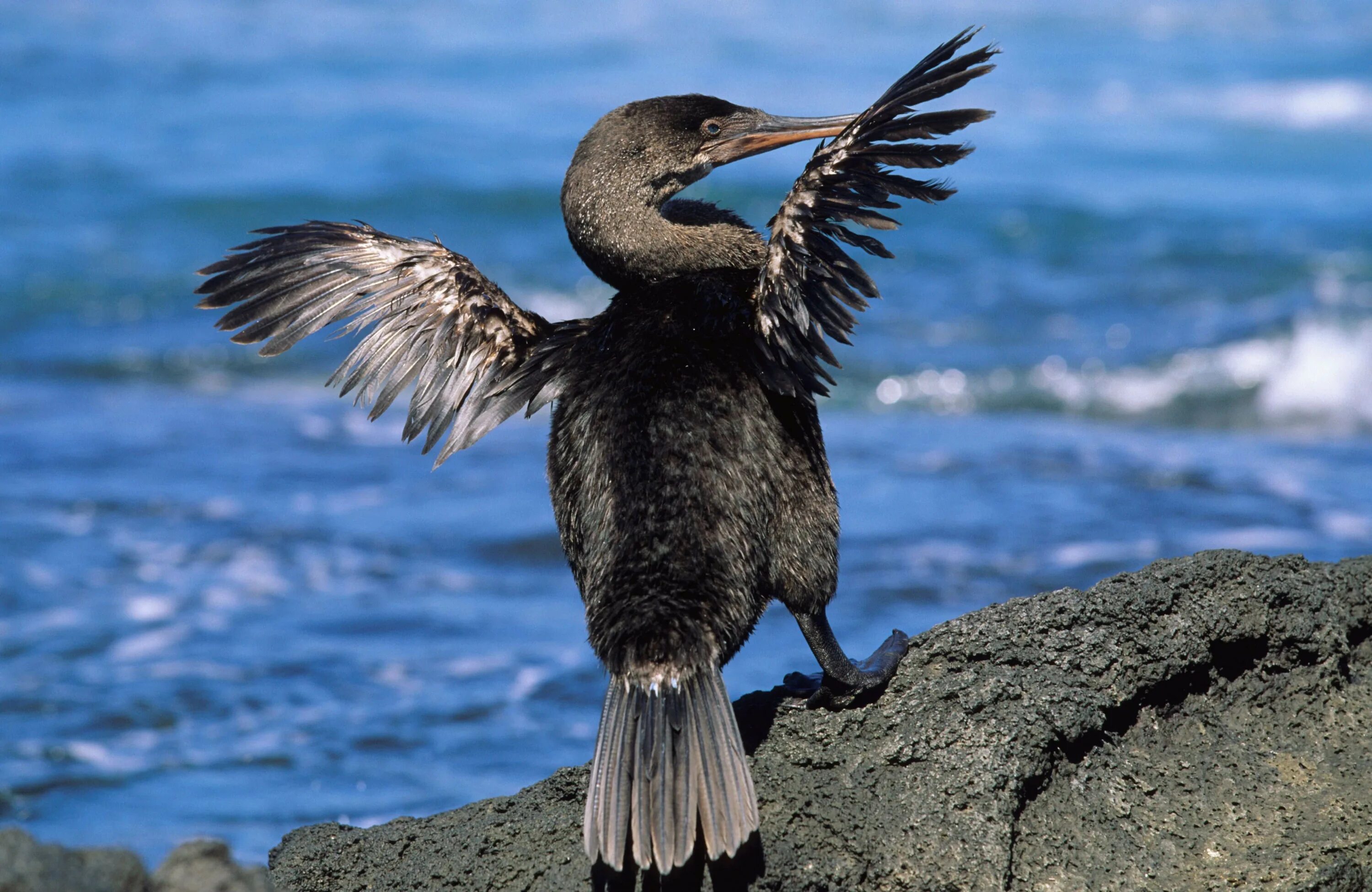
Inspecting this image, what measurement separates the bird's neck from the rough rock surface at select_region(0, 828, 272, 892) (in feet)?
7.07

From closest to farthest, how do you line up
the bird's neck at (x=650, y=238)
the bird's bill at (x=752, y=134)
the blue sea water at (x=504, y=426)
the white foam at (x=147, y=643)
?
the bird's neck at (x=650, y=238), the bird's bill at (x=752, y=134), the blue sea water at (x=504, y=426), the white foam at (x=147, y=643)

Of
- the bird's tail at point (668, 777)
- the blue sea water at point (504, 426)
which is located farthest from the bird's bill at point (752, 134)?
the blue sea water at point (504, 426)

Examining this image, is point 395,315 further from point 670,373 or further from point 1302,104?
point 1302,104

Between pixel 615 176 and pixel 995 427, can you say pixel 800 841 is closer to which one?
pixel 615 176

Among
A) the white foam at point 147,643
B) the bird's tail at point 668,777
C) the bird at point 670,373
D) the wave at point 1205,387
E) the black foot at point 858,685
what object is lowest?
the bird's tail at point 668,777

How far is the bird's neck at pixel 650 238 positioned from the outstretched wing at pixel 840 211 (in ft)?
1.34

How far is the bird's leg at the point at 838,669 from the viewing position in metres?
3.49

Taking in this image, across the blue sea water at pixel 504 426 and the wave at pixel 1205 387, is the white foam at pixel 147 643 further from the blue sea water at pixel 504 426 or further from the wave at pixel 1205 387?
the wave at pixel 1205 387

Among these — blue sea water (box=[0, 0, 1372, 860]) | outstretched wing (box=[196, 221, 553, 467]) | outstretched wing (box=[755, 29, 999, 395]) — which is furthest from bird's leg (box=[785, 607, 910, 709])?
blue sea water (box=[0, 0, 1372, 860])

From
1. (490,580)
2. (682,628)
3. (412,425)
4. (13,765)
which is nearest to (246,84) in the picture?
(490,580)

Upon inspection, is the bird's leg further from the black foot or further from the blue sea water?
the blue sea water

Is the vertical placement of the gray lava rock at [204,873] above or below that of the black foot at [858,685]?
below

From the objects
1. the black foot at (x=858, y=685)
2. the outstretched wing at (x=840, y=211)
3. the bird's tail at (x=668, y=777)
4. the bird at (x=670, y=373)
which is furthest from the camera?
the outstretched wing at (x=840, y=211)

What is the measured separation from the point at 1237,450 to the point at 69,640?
7061 mm
